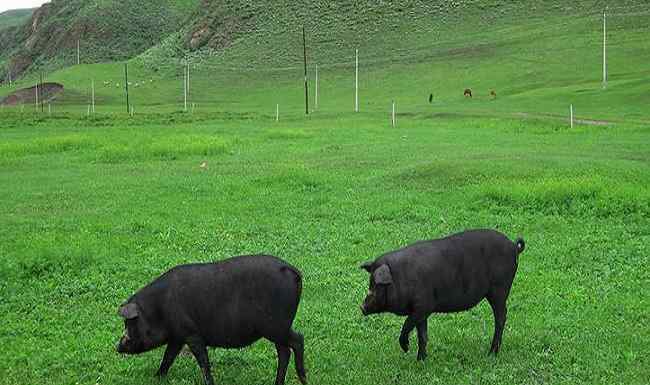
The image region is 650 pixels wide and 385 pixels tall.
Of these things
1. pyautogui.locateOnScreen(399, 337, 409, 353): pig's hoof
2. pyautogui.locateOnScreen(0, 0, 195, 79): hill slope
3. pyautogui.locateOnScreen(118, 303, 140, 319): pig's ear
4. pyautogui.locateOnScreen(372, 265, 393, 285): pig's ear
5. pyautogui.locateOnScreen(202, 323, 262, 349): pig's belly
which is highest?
pyautogui.locateOnScreen(0, 0, 195, 79): hill slope

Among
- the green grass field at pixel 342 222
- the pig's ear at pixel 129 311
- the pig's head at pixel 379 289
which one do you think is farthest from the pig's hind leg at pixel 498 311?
the pig's ear at pixel 129 311

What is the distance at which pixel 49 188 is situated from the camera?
2292 cm

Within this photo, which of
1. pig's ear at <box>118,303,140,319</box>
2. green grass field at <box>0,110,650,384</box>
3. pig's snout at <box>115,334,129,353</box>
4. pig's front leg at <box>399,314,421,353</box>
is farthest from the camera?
green grass field at <box>0,110,650,384</box>

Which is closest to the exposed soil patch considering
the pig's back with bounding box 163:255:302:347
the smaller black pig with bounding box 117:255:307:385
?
the smaller black pig with bounding box 117:255:307:385

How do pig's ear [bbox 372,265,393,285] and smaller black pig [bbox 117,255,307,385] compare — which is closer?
smaller black pig [bbox 117,255,307,385]

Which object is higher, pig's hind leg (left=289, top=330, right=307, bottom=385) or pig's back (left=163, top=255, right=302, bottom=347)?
pig's back (left=163, top=255, right=302, bottom=347)

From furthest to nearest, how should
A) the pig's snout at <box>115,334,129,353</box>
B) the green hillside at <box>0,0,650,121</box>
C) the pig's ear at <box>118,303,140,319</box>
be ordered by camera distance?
the green hillside at <box>0,0,650,121</box> → the pig's snout at <box>115,334,129,353</box> → the pig's ear at <box>118,303,140,319</box>

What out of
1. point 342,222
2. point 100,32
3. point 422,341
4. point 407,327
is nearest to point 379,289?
point 407,327

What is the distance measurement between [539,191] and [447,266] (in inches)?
402

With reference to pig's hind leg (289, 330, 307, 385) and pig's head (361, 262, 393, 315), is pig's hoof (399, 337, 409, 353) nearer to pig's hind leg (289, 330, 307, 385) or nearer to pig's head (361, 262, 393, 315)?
pig's head (361, 262, 393, 315)

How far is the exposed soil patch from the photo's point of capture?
298 feet

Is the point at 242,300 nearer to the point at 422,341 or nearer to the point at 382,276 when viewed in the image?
the point at 382,276

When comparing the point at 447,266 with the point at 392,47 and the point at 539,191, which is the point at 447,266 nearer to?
the point at 539,191

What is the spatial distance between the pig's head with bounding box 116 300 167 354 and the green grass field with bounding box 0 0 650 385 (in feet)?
2.23
